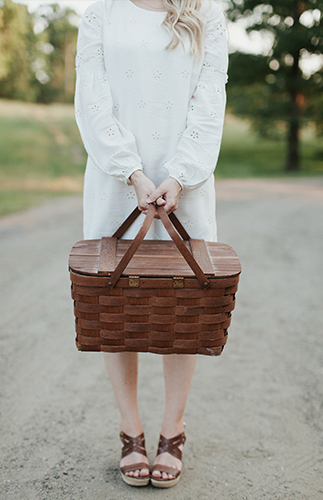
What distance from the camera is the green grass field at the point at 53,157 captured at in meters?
9.45

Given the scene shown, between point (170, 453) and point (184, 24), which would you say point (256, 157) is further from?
point (170, 453)

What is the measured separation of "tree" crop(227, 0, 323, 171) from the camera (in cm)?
1420

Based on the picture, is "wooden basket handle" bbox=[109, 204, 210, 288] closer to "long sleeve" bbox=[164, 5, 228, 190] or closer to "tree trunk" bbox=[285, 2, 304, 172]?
"long sleeve" bbox=[164, 5, 228, 190]

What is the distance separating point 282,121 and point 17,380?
50.6 ft

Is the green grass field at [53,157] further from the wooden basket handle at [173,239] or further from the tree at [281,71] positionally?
the wooden basket handle at [173,239]

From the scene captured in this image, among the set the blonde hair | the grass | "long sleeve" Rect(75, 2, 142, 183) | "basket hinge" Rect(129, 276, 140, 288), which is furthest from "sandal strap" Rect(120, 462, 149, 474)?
the grass

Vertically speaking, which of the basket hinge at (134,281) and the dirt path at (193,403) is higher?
the basket hinge at (134,281)

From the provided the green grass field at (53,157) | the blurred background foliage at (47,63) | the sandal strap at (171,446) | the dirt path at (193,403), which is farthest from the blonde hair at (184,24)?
the blurred background foliage at (47,63)

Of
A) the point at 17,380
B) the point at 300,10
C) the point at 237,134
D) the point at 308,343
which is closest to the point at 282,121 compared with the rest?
the point at 300,10

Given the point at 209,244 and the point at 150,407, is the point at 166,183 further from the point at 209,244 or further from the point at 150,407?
the point at 150,407

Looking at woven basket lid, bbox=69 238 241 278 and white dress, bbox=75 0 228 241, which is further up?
white dress, bbox=75 0 228 241

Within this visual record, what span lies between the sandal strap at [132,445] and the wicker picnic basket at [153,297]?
53 cm

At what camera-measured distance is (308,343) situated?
9.78 feet

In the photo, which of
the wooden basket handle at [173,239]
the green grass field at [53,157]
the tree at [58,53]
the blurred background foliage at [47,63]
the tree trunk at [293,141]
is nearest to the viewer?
the wooden basket handle at [173,239]
